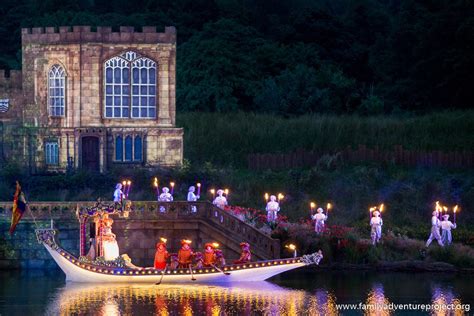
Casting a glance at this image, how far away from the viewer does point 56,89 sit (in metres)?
80.2

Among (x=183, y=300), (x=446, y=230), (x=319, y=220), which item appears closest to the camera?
(x=183, y=300)

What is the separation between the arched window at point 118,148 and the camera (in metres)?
80.0

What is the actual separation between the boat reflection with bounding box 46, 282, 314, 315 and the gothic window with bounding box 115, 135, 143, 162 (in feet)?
57.8

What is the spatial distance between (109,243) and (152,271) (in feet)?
7.04

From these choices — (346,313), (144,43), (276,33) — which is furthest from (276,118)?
(346,313)

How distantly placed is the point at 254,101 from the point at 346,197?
59.6ft

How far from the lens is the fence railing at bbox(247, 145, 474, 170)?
8131cm

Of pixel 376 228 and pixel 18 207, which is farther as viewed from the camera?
pixel 376 228

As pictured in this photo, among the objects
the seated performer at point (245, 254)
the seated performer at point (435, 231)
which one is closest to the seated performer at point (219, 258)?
the seated performer at point (245, 254)

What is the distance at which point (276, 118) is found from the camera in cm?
8875

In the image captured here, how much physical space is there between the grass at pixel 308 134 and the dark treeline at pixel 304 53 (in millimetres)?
5305

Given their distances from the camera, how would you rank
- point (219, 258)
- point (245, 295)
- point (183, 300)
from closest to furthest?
point (183, 300) < point (245, 295) < point (219, 258)

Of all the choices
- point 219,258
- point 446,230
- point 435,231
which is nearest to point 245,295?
point 219,258

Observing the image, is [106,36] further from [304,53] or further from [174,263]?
[304,53]
